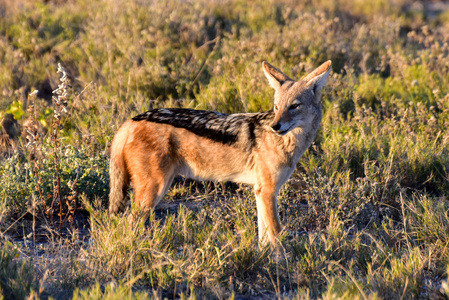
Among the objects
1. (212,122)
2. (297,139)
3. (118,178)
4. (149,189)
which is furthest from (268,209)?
(118,178)

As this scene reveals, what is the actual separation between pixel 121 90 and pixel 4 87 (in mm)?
1768

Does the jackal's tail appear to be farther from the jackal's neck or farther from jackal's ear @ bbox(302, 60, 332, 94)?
jackal's ear @ bbox(302, 60, 332, 94)

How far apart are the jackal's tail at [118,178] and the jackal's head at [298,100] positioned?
1319 mm

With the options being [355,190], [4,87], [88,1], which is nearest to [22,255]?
[355,190]

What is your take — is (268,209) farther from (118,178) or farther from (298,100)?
(118,178)

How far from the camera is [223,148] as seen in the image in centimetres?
434

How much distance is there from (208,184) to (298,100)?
153 cm

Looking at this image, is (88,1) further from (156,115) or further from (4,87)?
(156,115)

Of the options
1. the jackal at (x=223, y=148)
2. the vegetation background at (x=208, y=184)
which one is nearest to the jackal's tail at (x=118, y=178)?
the jackal at (x=223, y=148)

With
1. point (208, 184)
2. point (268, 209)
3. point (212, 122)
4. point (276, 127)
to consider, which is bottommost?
point (208, 184)

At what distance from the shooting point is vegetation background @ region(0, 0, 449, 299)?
11.2ft

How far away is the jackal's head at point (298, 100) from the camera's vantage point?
4.06 m

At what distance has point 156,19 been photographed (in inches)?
358

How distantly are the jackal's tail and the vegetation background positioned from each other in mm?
159
